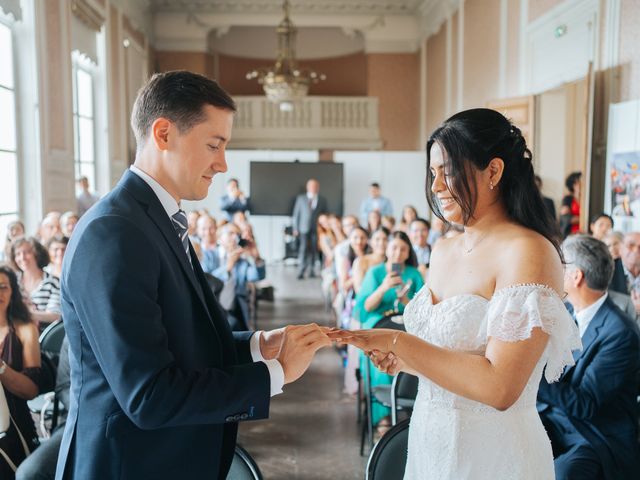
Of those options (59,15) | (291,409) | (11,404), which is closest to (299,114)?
(59,15)

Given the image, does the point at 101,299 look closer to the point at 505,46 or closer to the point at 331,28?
the point at 505,46

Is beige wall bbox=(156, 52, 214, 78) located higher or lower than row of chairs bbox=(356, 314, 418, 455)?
higher

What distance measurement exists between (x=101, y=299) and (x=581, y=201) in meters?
5.99

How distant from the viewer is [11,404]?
260 cm

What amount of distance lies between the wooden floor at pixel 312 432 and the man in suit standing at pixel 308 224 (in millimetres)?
5355

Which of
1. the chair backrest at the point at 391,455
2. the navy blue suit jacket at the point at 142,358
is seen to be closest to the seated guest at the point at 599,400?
the chair backrest at the point at 391,455

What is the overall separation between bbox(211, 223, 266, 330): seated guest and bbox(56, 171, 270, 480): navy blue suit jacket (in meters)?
3.31

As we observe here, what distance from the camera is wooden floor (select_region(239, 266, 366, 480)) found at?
3625 mm

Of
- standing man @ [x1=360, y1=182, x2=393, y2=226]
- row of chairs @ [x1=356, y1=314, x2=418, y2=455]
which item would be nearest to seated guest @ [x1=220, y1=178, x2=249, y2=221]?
standing man @ [x1=360, y1=182, x2=393, y2=226]

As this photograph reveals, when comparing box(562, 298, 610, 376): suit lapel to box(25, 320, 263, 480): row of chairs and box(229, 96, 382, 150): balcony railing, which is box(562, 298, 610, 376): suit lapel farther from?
box(229, 96, 382, 150): balcony railing

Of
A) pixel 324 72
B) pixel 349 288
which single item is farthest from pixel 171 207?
pixel 324 72

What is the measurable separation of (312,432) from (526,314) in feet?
9.94

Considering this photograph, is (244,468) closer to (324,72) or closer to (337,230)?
(337,230)

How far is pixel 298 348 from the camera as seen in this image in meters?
1.45
